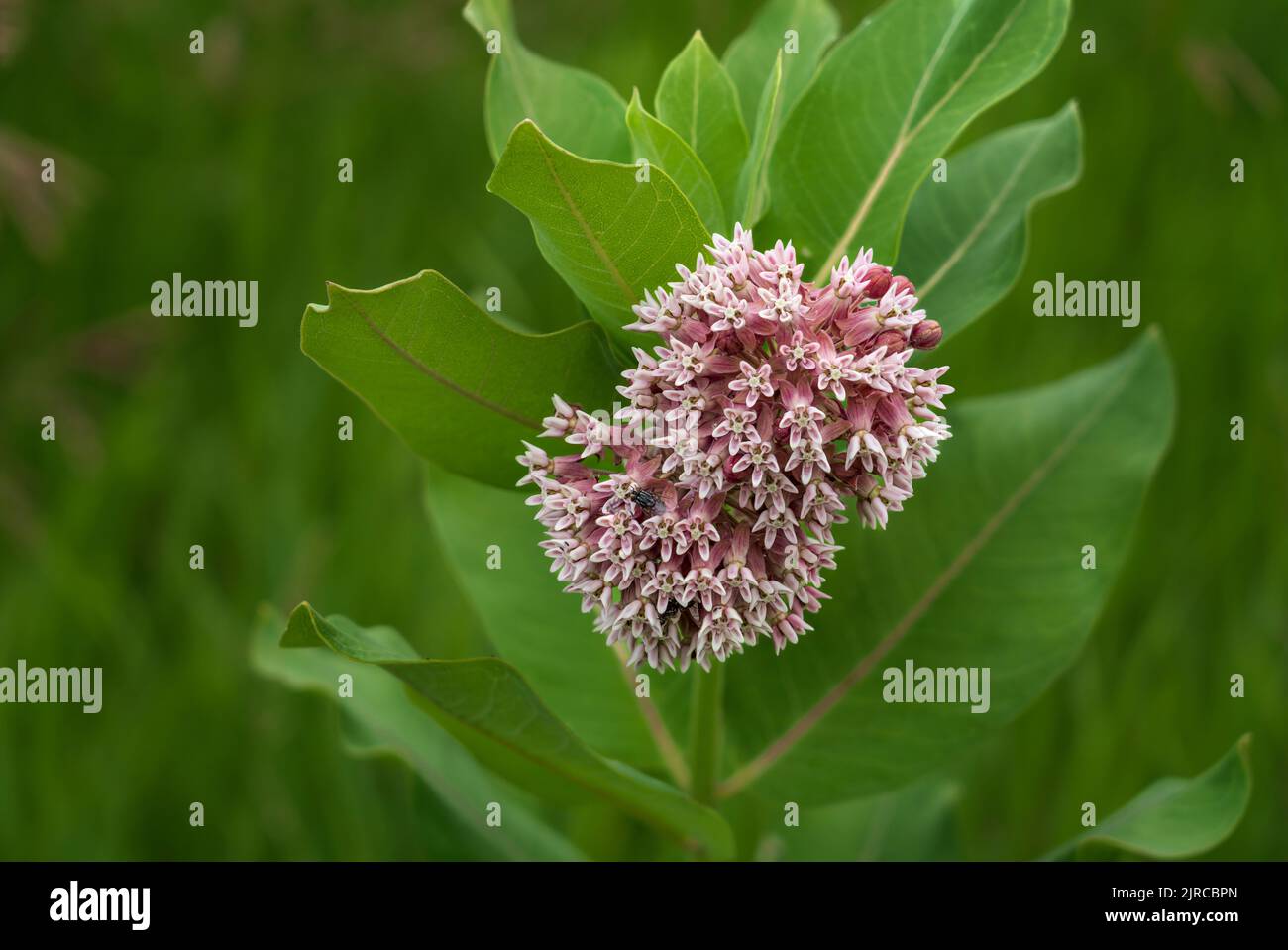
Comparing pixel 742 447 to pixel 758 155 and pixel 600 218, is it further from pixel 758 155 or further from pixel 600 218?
pixel 758 155

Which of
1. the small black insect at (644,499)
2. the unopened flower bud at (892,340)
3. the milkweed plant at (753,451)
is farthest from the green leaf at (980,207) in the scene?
the small black insect at (644,499)

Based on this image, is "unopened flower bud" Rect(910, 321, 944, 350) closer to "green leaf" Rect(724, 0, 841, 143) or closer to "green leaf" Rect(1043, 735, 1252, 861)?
"green leaf" Rect(724, 0, 841, 143)

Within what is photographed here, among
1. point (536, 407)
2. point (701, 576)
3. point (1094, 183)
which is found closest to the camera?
point (701, 576)

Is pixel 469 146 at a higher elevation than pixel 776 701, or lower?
higher

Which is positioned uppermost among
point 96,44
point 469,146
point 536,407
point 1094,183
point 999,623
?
point 96,44

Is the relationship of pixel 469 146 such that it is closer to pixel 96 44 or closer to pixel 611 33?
pixel 611 33

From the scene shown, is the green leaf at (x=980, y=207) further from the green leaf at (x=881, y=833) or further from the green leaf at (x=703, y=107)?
the green leaf at (x=881, y=833)

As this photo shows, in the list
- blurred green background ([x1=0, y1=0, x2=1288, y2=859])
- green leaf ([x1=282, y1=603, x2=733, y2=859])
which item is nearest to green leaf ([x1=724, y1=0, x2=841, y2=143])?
green leaf ([x1=282, y1=603, x2=733, y2=859])

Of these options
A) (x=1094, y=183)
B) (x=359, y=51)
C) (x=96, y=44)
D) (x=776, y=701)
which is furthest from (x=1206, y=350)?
(x=96, y=44)

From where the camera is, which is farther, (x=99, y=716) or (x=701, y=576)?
(x=99, y=716)
